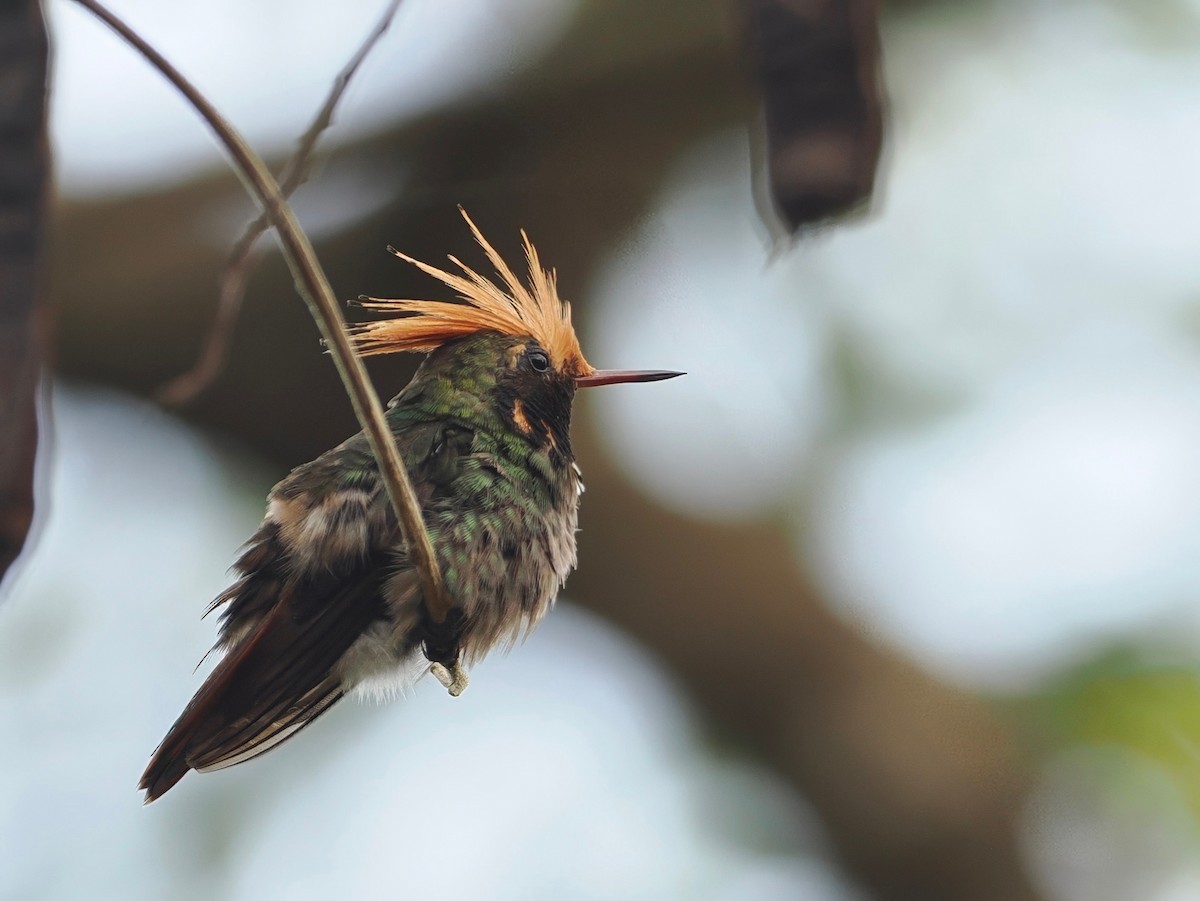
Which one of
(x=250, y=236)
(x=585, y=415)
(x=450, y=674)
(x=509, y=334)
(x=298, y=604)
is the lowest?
(x=585, y=415)

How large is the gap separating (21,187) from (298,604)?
1213 millimetres

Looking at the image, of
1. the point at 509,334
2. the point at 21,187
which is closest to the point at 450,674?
the point at 509,334

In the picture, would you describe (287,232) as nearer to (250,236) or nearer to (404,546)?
(250,236)

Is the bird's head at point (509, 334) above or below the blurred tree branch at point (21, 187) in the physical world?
below

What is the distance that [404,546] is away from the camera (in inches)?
122

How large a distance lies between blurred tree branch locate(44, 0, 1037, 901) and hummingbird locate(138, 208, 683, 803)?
6.96ft

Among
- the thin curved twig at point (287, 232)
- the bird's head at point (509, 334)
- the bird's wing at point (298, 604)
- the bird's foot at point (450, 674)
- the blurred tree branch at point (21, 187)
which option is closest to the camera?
the thin curved twig at point (287, 232)

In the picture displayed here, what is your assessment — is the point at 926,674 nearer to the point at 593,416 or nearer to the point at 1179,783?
the point at 1179,783

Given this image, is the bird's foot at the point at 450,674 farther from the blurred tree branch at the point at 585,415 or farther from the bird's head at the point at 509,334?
the blurred tree branch at the point at 585,415

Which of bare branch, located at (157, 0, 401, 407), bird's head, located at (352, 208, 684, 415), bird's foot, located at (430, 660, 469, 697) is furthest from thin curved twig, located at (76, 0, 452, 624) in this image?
bird's head, located at (352, 208, 684, 415)

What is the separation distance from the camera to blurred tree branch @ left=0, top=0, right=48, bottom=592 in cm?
204

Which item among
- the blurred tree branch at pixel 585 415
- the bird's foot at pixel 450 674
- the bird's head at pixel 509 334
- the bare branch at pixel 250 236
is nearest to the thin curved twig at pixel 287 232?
the bare branch at pixel 250 236

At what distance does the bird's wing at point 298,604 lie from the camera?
2852mm

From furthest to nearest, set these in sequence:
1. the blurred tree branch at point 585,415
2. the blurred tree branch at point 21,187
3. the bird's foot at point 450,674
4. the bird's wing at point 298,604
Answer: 1. the blurred tree branch at point 585,415
2. the bird's foot at point 450,674
3. the bird's wing at point 298,604
4. the blurred tree branch at point 21,187
